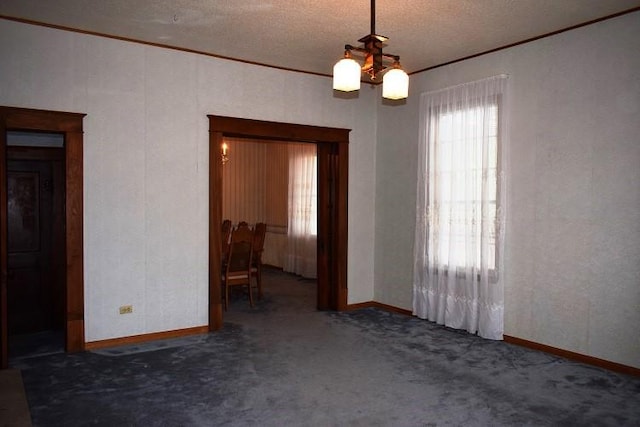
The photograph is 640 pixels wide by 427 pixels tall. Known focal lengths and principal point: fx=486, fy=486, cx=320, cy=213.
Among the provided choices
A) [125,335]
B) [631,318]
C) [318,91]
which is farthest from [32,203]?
[631,318]

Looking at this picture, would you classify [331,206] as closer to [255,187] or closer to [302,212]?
[302,212]

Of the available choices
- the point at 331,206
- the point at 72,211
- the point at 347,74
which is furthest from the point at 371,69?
the point at 331,206

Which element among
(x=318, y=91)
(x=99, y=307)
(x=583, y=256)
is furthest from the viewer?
(x=318, y=91)

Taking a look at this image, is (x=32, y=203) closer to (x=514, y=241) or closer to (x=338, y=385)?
(x=338, y=385)

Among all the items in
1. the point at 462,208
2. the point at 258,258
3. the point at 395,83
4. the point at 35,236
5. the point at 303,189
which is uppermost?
the point at 395,83

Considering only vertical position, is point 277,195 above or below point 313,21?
below

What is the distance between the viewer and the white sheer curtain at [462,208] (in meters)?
4.80

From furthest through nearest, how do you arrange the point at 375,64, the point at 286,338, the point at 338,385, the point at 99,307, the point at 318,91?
the point at 318,91 → the point at 286,338 → the point at 99,307 → the point at 338,385 → the point at 375,64

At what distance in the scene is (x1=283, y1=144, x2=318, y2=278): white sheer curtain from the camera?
839 cm

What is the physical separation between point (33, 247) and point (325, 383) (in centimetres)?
340

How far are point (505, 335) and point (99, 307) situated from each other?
3.91 m

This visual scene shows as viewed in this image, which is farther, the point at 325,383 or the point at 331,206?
the point at 331,206

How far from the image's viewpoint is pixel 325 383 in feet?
12.1

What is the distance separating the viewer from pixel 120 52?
181 inches
